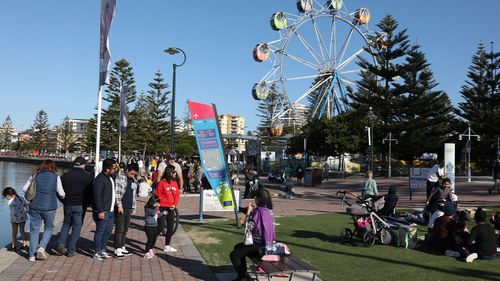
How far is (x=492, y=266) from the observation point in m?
7.37

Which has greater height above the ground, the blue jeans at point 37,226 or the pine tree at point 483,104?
the pine tree at point 483,104

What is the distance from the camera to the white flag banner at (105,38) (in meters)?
11.2

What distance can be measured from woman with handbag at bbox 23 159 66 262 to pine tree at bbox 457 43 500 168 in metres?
43.5

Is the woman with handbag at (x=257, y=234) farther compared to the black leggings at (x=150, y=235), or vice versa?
the black leggings at (x=150, y=235)

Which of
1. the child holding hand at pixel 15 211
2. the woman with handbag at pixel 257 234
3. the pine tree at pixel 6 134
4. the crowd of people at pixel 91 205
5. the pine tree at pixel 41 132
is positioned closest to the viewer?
the woman with handbag at pixel 257 234

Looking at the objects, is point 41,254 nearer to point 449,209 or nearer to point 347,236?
point 347,236

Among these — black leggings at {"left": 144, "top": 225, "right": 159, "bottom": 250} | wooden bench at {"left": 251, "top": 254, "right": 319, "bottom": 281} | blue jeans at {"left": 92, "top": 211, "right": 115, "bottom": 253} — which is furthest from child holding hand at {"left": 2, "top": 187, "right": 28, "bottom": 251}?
wooden bench at {"left": 251, "top": 254, "right": 319, "bottom": 281}

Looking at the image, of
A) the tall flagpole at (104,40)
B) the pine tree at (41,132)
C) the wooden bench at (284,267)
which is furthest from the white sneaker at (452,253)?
the pine tree at (41,132)

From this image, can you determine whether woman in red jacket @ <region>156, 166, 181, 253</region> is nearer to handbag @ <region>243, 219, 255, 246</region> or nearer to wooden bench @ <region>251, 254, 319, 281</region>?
handbag @ <region>243, 219, 255, 246</region>

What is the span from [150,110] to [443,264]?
61.3 m

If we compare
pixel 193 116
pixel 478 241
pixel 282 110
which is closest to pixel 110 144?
pixel 282 110

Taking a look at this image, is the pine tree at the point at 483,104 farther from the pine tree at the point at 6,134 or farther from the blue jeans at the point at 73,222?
the pine tree at the point at 6,134

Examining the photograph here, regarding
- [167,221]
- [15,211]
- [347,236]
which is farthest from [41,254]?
[347,236]

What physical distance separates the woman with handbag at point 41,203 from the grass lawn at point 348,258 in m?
2.48
